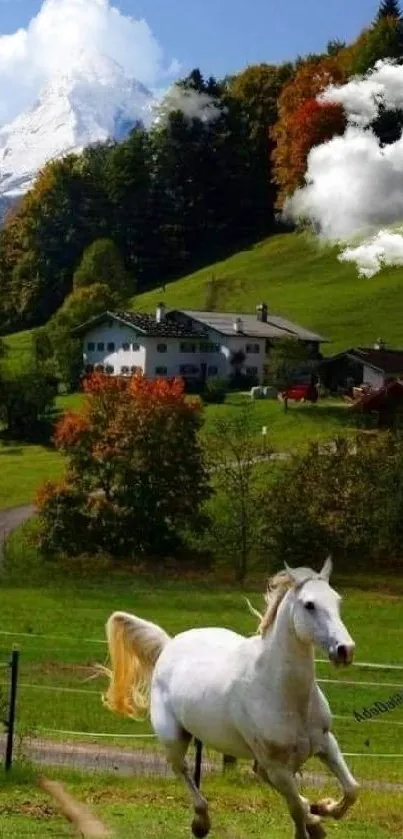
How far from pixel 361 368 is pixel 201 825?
69977mm

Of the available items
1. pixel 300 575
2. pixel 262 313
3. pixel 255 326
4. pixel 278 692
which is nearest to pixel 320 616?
pixel 300 575

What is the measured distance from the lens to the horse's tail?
11.1m

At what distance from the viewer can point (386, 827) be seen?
11.2 m

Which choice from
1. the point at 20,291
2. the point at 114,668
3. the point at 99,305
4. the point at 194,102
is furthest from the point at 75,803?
the point at 194,102

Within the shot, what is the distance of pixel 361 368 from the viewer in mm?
78562

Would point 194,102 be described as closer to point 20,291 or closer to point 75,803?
point 20,291

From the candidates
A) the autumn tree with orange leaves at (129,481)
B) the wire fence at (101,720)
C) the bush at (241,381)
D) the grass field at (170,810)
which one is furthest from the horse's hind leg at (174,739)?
the bush at (241,381)

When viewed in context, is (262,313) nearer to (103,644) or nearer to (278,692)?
(103,644)

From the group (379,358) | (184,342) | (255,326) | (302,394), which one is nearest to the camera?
(302,394)

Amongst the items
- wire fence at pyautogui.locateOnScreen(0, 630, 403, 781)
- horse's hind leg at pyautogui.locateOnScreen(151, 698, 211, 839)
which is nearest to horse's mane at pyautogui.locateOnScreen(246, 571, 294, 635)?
horse's hind leg at pyautogui.locateOnScreen(151, 698, 211, 839)

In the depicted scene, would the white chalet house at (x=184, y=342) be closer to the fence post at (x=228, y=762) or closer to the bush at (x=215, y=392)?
the bush at (x=215, y=392)

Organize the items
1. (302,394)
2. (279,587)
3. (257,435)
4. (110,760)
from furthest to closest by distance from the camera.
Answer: (302,394) < (257,435) < (110,760) < (279,587)

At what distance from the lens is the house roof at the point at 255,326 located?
8512cm

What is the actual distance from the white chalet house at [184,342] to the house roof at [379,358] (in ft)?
12.7
